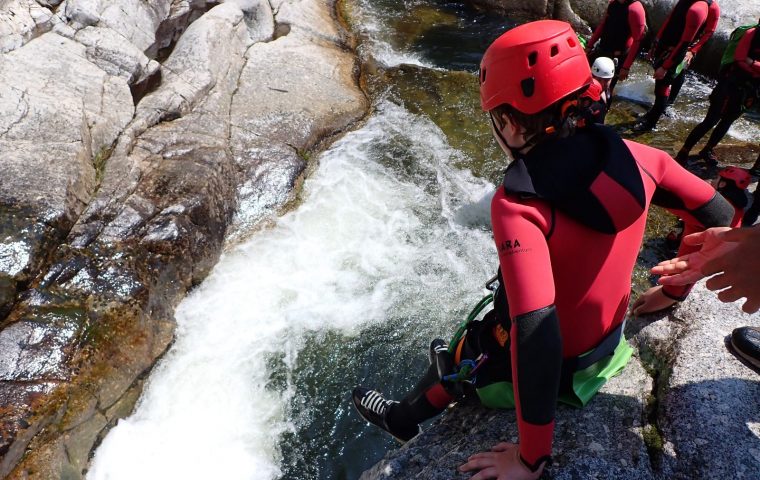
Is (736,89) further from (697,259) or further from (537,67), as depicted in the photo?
(537,67)

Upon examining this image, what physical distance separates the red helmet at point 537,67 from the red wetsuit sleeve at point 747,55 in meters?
6.00

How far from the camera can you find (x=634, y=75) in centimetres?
1031

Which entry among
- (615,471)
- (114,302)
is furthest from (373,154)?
(615,471)

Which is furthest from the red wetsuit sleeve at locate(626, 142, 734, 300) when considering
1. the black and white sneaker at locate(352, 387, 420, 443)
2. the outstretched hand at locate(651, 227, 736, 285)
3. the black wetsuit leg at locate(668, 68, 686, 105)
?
the black wetsuit leg at locate(668, 68, 686, 105)

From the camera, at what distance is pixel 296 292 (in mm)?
5801

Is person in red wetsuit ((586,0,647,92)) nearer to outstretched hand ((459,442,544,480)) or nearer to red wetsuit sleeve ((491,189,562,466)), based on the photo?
red wetsuit sleeve ((491,189,562,466))

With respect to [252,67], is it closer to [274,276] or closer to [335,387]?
[274,276]

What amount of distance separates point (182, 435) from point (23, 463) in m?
1.16

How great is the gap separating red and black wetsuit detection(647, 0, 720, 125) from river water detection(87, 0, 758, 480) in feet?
5.06

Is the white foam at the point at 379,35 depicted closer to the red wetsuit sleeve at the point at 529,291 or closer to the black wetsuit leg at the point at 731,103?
the black wetsuit leg at the point at 731,103

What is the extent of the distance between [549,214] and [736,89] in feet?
21.5

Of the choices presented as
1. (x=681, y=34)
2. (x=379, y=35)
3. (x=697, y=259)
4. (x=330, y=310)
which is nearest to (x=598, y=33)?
(x=681, y=34)

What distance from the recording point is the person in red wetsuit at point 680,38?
Result: 23.3 ft

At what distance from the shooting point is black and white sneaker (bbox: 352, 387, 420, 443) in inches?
135
